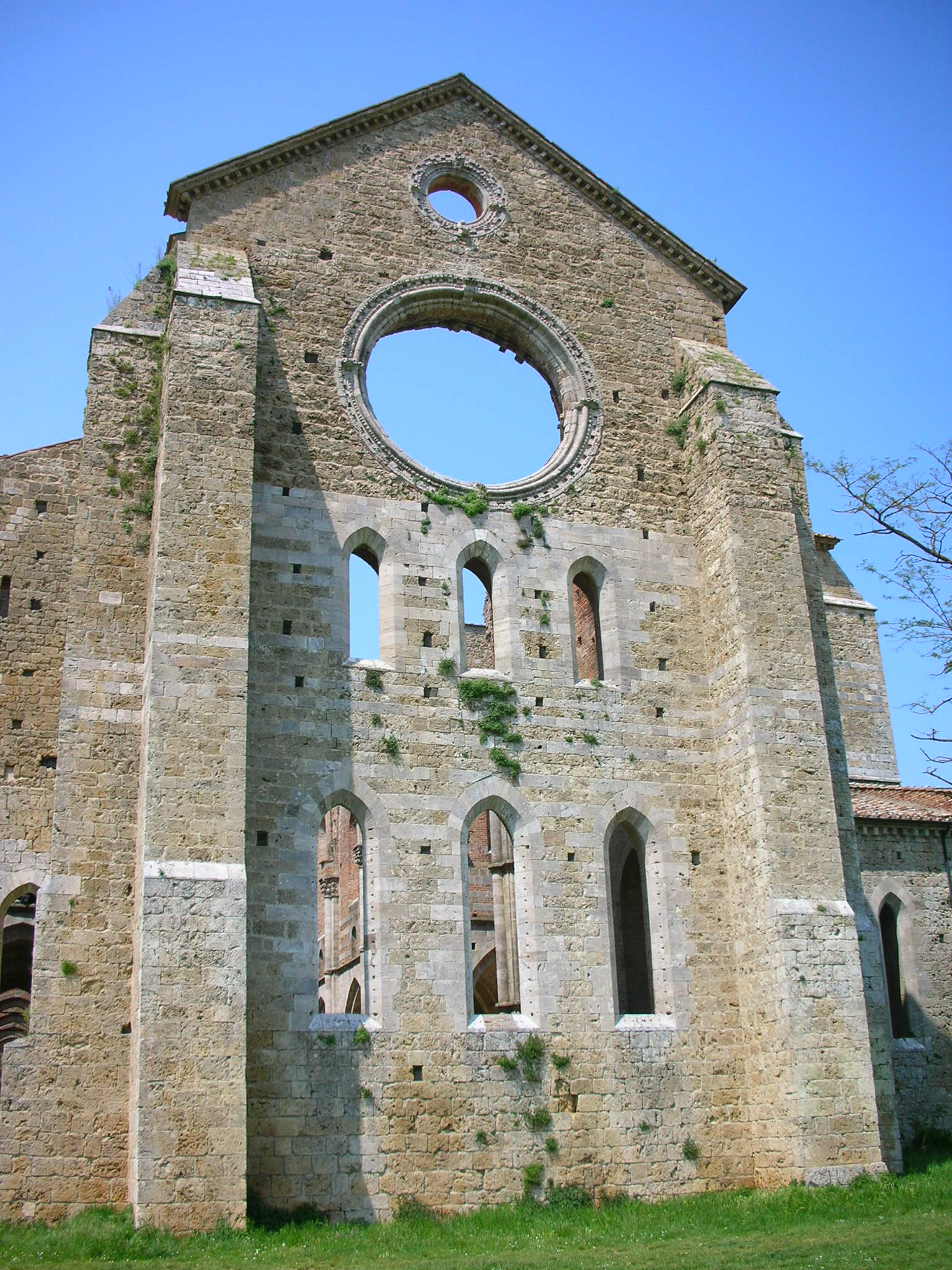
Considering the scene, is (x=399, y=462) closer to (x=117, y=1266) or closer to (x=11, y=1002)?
(x=117, y=1266)

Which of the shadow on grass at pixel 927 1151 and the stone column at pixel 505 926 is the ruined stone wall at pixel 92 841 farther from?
the shadow on grass at pixel 927 1151

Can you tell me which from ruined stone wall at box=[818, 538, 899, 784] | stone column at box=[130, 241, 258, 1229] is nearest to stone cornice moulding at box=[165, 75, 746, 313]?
stone column at box=[130, 241, 258, 1229]

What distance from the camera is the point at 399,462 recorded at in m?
17.7

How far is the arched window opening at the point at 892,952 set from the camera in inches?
832

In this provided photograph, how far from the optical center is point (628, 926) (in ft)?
65.9

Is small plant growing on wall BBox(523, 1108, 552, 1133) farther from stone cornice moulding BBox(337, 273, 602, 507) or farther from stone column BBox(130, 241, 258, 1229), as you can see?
stone cornice moulding BBox(337, 273, 602, 507)

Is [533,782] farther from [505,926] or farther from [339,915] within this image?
[339,915]

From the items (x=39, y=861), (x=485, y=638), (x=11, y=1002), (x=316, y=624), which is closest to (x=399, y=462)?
(x=316, y=624)

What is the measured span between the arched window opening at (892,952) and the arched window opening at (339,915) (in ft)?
33.5

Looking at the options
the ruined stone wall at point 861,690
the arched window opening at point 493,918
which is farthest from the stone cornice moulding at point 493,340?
the ruined stone wall at point 861,690

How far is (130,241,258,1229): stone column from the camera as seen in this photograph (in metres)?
12.8

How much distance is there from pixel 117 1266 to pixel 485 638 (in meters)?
17.2

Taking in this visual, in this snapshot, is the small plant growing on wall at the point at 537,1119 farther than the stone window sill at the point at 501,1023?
No

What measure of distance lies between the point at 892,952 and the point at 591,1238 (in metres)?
10.3
